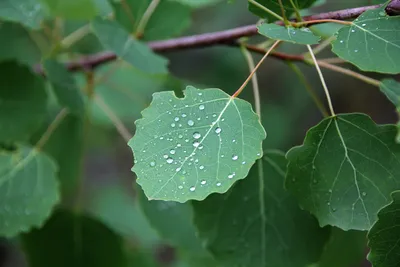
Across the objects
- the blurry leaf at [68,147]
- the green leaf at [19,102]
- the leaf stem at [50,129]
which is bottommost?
the blurry leaf at [68,147]

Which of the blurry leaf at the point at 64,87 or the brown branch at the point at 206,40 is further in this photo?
the blurry leaf at the point at 64,87

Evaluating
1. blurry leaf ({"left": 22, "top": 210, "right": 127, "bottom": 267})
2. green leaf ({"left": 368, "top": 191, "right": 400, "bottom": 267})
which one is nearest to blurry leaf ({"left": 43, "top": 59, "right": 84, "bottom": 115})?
blurry leaf ({"left": 22, "top": 210, "right": 127, "bottom": 267})

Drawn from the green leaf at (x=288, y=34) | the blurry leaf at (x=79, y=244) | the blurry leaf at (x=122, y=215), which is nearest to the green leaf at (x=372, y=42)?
the green leaf at (x=288, y=34)

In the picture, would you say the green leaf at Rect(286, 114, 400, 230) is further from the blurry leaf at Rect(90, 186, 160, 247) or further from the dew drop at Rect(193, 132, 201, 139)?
the blurry leaf at Rect(90, 186, 160, 247)

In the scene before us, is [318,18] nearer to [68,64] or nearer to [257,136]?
[257,136]

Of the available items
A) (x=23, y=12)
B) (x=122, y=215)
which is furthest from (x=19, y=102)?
(x=122, y=215)

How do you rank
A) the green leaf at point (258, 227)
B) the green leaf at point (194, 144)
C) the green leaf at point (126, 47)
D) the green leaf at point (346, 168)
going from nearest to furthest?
the green leaf at point (194, 144), the green leaf at point (346, 168), the green leaf at point (258, 227), the green leaf at point (126, 47)

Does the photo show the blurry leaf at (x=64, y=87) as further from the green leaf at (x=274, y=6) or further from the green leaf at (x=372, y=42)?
the green leaf at (x=372, y=42)

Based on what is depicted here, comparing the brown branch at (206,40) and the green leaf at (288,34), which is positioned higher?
the green leaf at (288,34)
